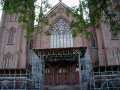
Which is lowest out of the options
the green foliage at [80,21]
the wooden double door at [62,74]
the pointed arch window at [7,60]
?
the wooden double door at [62,74]

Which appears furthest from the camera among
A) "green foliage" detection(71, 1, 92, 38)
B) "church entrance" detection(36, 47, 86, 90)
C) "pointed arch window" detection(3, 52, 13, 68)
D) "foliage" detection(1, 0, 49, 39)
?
"pointed arch window" detection(3, 52, 13, 68)

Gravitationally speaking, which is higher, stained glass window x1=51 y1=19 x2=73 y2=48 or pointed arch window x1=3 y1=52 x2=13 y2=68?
stained glass window x1=51 y1=19 x2=73 y2=48

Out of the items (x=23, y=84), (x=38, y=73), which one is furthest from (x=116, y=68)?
(x=23, y=84)

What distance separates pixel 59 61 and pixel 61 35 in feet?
18.1

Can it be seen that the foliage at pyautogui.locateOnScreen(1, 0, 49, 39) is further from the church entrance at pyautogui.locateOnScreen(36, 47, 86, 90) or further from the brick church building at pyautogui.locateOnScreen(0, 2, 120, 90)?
the church entrance at pyautogui.locateOnScreen(36, 47, 86, 90)

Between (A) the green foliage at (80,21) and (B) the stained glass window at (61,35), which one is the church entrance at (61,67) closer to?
(B) the stained glass window at (61,35)

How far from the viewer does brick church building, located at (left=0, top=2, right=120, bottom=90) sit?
57.4 feet

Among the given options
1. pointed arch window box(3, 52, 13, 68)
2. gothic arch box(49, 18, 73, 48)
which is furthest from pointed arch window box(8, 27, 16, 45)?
gothic arch box(49, 18, 73, 48)

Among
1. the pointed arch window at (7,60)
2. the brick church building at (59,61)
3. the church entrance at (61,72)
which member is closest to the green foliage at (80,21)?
the brick church building at (59,61)

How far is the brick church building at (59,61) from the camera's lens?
1748 cm

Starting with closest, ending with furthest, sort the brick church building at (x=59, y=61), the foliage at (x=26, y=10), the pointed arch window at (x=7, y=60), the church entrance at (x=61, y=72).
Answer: the foliage at (x=26, y=10) < the brick church building at (x=59, y=61) < the church entrance at (x=61, y=72) < the pointed arch window at (x=7, y=60)

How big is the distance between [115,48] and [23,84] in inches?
426

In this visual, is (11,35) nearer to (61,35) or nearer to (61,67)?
(61,35)

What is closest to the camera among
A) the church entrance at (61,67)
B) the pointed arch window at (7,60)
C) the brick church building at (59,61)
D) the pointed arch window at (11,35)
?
the brick church building at (59,61)
